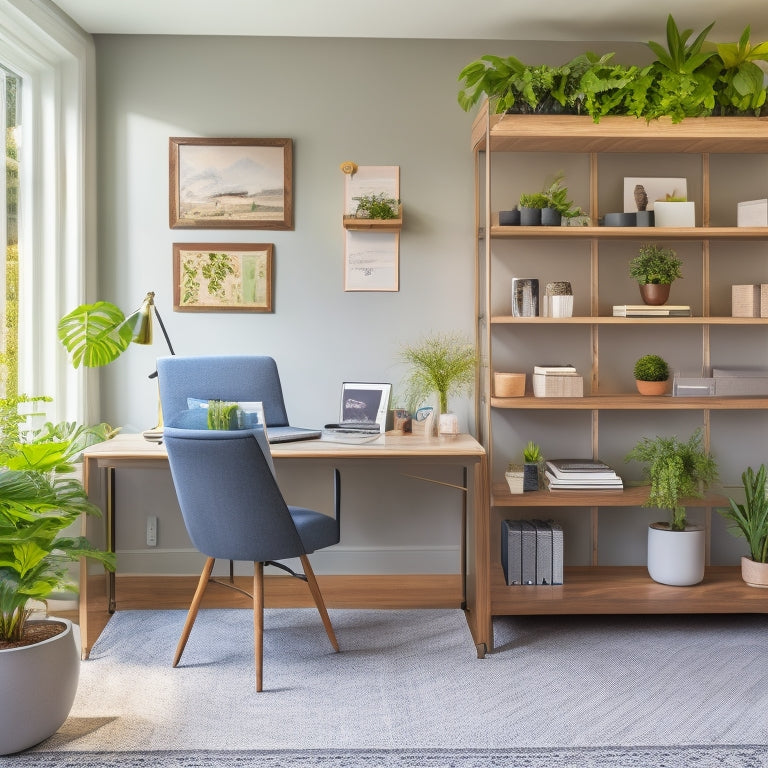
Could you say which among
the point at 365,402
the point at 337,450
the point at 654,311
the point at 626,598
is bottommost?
the point at 626,598

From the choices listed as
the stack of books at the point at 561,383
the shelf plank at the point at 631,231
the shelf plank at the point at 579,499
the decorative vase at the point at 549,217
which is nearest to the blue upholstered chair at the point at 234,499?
the shelf plank at the point at 579,499

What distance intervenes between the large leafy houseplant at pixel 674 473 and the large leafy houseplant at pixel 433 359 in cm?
81

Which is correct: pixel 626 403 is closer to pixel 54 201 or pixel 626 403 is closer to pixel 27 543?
pixel 27 543

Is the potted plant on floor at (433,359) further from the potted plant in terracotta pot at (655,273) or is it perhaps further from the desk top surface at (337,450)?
the potted plant in terracotta pot at (655,273)

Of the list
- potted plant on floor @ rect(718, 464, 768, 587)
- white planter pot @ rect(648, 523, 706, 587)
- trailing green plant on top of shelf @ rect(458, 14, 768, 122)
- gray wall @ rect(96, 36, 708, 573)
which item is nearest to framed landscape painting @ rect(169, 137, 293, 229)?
gray wall @ rect(96, 36, 708, 573)

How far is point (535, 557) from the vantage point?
10.5 ft

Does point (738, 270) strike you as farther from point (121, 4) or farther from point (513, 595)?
point (121, 4)

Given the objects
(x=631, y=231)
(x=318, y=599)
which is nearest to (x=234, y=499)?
(x=318, y=599)

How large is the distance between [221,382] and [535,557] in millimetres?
1520

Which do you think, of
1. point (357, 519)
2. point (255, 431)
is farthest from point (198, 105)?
point (357, 519)

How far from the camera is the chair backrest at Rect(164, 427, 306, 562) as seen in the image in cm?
246

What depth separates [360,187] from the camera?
3.52 metres

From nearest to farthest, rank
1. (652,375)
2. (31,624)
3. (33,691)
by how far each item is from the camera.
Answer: (33,691) → (31,624) → (652,375)

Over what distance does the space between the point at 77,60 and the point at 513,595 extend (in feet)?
9.62
